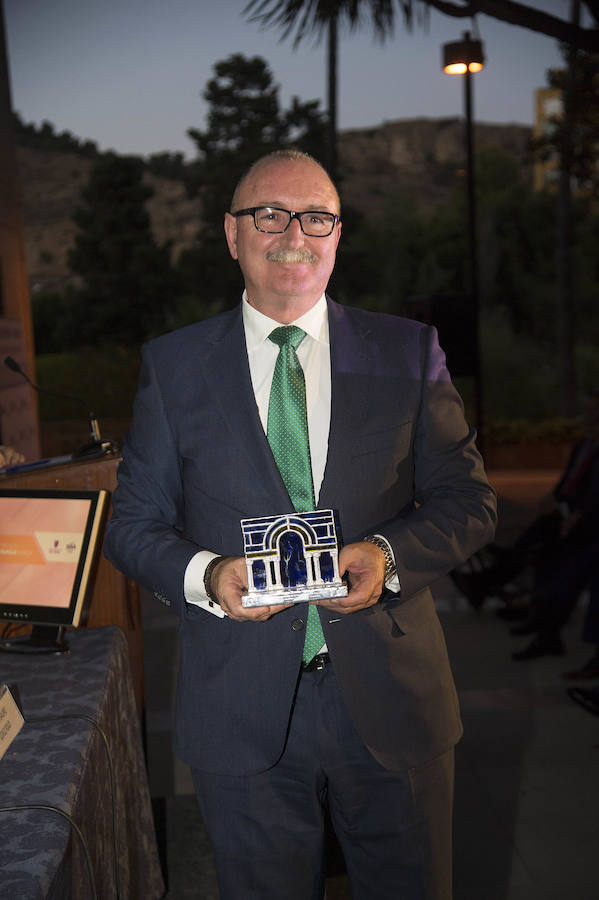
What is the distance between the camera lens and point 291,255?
1.50 meters

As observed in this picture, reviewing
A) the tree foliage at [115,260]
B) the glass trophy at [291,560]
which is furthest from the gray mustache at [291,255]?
the tree foliage at [115,260]

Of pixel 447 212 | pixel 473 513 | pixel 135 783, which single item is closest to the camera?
pixel 473 513

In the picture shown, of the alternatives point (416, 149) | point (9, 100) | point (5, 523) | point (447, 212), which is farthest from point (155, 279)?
point (416, 149)

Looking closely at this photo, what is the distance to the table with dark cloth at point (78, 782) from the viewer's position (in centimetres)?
120

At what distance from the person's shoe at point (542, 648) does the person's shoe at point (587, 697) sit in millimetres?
553

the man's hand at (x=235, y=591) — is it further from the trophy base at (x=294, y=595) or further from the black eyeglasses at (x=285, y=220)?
the black eyeglasses at (x=285, y=220)

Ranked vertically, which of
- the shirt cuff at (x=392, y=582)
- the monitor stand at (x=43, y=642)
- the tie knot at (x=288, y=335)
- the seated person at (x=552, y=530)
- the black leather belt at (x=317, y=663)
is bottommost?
the seated person at (x=552, y=530)

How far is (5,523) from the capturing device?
6.95 ft

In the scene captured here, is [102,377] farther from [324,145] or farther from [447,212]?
[447,212]

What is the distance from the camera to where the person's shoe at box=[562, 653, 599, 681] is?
4395mm

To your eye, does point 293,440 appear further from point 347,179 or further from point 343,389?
point 347,179

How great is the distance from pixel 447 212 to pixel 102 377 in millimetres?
17147

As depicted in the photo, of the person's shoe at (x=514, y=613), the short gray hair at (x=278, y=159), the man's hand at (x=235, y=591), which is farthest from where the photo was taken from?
the person's shoe at (x=514, y=613)

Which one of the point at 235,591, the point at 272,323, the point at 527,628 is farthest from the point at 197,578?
the point at 527,628
